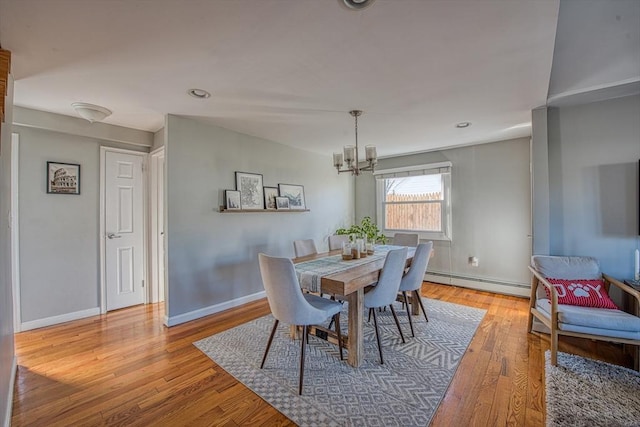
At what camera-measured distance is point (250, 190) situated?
378cm

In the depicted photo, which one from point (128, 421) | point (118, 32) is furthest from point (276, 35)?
point (128, 421)

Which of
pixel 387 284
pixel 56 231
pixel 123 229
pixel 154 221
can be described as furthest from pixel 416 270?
pixel 56 231

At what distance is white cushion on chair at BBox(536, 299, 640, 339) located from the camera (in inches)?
81.2

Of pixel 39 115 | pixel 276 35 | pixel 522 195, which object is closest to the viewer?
pixel 276 35

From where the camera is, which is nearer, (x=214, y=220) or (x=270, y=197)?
(x=214, y=220)

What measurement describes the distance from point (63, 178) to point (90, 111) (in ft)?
2.99

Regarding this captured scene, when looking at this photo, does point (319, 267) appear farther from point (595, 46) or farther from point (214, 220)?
point (595, 46)

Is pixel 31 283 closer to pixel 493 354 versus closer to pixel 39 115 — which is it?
pixel 39 115

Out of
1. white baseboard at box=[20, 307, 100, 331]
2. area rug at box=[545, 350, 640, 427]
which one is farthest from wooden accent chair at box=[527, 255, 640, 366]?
white baseboard at box=[20, 307, 100, 331]

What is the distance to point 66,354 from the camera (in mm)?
2447

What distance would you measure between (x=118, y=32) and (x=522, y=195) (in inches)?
186

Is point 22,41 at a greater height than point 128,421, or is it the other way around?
point 22,41

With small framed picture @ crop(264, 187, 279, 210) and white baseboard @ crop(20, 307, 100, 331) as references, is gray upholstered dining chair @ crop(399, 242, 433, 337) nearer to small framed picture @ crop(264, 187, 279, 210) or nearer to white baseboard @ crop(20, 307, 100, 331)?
small framed picture @ crop(264, 187, 279, 210)

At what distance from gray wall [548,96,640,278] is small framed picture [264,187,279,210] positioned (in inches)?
130
